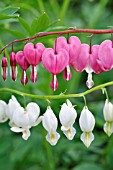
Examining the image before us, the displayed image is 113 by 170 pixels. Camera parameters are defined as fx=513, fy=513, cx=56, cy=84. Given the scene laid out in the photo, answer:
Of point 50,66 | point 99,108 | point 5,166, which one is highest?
point 50,66

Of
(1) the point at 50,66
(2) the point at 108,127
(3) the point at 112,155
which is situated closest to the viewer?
(1) the point at 50,66

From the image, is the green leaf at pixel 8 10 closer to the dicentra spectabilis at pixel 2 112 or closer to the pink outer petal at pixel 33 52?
the pink outer petal at pixel 33 52

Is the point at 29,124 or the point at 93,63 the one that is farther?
the point at 29,124

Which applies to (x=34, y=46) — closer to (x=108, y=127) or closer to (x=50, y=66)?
(x=50, y=66)

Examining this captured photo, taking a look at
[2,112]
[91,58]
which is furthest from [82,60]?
[2,112]

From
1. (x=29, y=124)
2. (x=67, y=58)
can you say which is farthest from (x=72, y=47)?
(x=29, y=124)

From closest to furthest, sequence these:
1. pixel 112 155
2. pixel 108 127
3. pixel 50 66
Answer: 1. pixel 50 66
2. pixel 108 127
3. pixel 112 155
